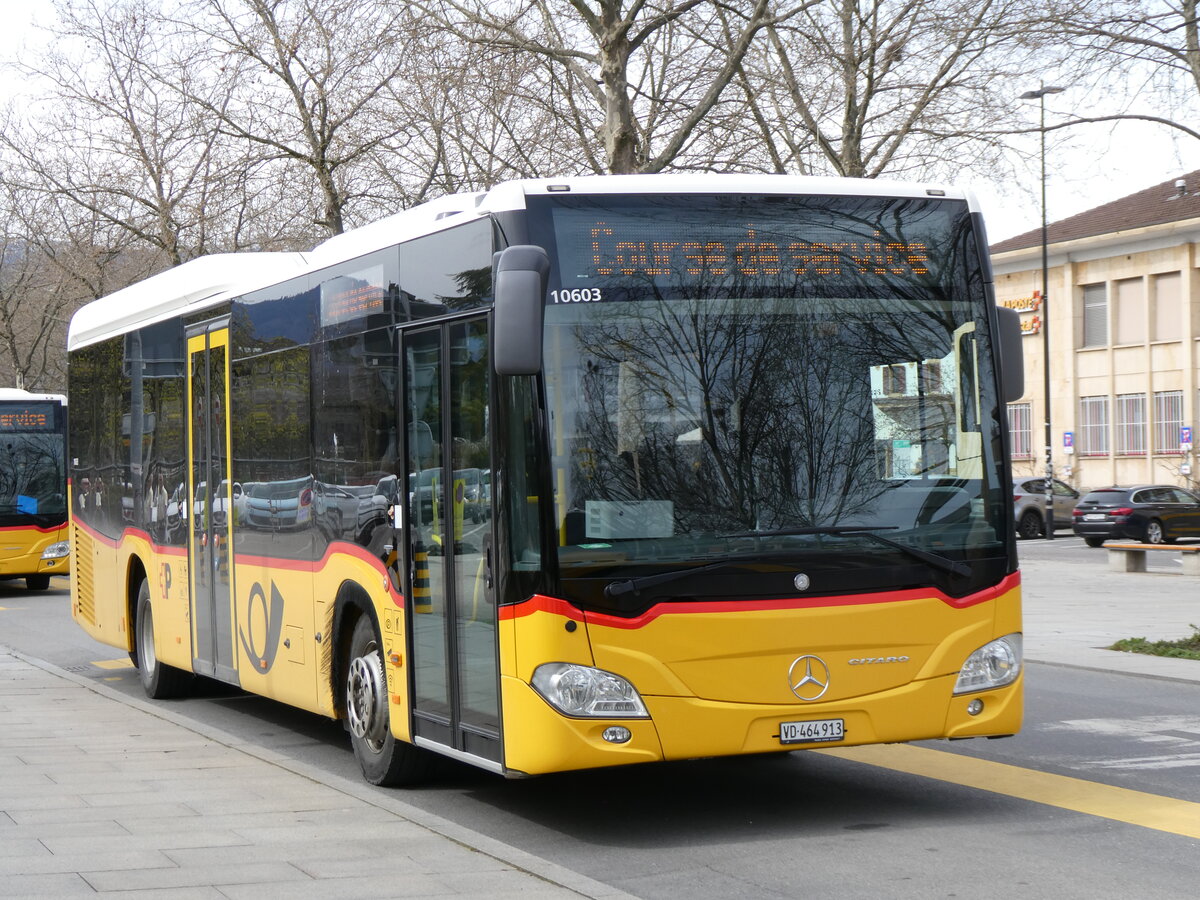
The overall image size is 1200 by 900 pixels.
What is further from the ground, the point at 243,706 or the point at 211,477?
the point at 211,477

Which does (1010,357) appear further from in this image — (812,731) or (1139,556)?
(1139,556)

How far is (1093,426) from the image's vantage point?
189ft

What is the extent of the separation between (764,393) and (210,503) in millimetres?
A: 5623

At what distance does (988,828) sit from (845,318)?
2410 millimetres

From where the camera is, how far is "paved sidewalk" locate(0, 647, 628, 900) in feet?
20.8

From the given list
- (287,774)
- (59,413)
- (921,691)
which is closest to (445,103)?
(59,413)

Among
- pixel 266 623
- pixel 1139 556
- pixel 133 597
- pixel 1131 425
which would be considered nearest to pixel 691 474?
pixel 266 623

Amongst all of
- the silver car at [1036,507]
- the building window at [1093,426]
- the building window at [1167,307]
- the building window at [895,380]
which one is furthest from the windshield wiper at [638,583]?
the building window at [1093,426]

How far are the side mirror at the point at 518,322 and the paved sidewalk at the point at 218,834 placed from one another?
6.63ft

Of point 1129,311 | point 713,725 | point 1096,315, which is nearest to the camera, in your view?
point 713,725

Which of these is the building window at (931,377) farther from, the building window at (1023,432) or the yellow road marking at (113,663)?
the building window at (1023,432)

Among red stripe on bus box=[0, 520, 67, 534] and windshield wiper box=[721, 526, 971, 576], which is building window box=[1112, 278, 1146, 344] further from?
windshield wiper box=[721, 526, 971, 576]

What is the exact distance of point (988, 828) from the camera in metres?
7.66

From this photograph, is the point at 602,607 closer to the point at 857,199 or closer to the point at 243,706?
the point at 857,199
